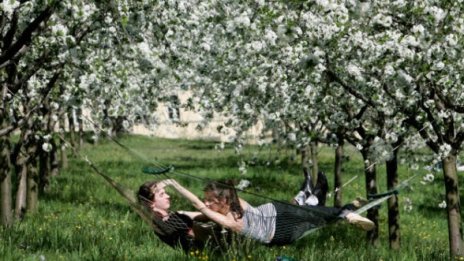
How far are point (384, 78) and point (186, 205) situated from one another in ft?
25.0

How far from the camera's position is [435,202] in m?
16.9

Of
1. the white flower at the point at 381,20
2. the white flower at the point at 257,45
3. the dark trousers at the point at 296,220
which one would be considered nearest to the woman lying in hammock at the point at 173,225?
the dark trousers at the point at 296,220

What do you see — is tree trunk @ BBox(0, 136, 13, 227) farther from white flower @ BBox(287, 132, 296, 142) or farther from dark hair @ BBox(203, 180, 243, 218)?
dark hair @ BBox(203, 180, 243, 218)

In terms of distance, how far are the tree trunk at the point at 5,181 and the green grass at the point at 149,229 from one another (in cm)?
45

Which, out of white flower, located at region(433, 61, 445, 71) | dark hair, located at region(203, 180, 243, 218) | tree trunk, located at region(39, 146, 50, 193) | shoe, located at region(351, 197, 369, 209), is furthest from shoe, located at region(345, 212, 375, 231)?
tree trunk, located at region(39, 146, 50, 193)

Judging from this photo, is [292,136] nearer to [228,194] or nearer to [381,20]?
[228,194]

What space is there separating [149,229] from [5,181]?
2297mm

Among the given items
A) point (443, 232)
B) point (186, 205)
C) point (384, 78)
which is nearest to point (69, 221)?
point (186, 205)

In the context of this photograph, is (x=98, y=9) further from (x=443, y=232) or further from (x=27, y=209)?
(x=443, y=232)

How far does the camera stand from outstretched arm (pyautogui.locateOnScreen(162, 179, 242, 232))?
6516 millimetres

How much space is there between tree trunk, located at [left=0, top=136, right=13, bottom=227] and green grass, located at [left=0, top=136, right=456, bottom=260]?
1.49 feet

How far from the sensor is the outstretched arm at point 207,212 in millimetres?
6516

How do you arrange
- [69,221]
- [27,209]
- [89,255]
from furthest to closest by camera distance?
1. [27,209]
2. [69,221]
3. [89,255]

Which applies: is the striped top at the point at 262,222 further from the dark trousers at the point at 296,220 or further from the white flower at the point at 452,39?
the white flower at the point at 452,39
